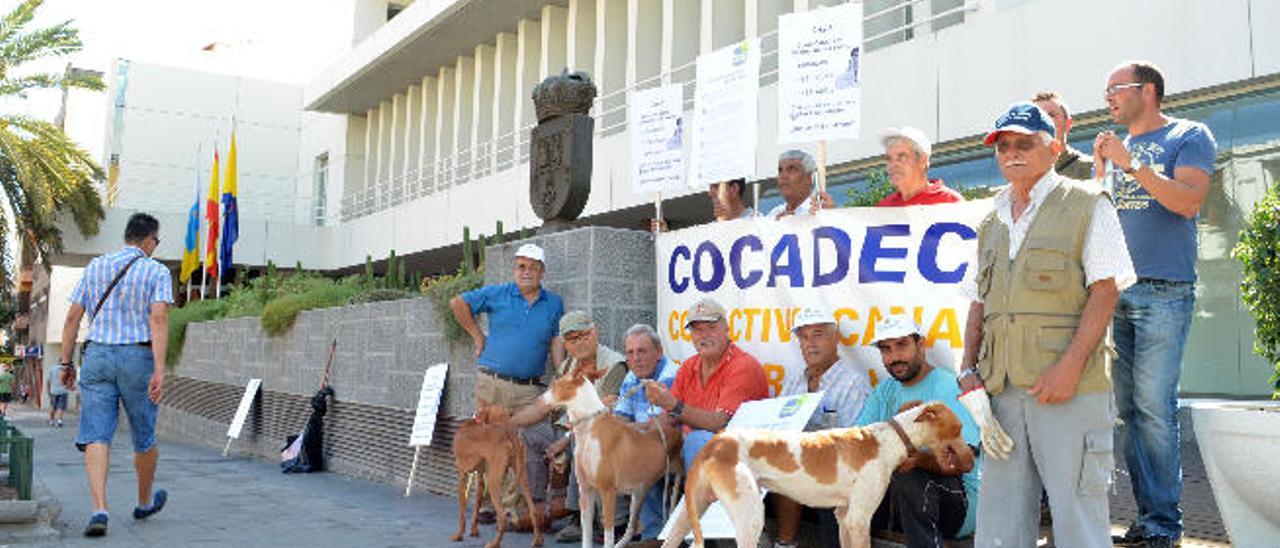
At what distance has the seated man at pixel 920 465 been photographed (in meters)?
4.09

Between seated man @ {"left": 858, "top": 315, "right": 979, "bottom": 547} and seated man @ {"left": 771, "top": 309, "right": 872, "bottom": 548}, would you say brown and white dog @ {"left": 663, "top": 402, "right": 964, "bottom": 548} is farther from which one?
seated man @ {"left": 771, "top": 309, "right": 872, "bottom": 548}

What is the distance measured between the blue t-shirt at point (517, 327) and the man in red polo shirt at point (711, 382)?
66.8 inches

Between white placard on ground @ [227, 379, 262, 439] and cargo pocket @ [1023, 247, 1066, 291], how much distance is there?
37.3ft

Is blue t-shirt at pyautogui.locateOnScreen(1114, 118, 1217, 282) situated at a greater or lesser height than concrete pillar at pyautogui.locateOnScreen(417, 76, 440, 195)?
lesser

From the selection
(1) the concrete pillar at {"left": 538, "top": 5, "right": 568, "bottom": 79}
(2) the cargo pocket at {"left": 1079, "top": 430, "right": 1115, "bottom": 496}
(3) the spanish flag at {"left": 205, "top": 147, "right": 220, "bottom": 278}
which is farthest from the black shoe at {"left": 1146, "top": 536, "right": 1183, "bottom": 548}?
(3) the spanish flag at {"left": 205, "top": 147, "right": 220, "bottom": 278}

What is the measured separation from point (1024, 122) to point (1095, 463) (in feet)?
3.76

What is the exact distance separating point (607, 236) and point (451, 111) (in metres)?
20.1

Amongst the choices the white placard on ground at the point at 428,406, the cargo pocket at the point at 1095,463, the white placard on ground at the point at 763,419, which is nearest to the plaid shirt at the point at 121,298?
the white placard on ground at the point at 428,406

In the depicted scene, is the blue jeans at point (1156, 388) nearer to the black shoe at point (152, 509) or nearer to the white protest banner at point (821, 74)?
the white protest banner at point (821, 74)

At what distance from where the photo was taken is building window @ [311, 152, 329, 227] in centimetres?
3294

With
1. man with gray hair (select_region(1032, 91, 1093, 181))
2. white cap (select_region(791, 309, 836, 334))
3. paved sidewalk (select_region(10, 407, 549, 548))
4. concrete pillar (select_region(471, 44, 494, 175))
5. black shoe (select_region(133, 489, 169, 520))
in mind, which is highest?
concrete pillar (select_region(471, 44, 494, 175))

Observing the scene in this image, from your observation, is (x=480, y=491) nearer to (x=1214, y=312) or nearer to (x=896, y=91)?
(x=1214, y=312)

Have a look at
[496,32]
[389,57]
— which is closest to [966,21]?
[496,32]

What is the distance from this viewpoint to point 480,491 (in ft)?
20.1
